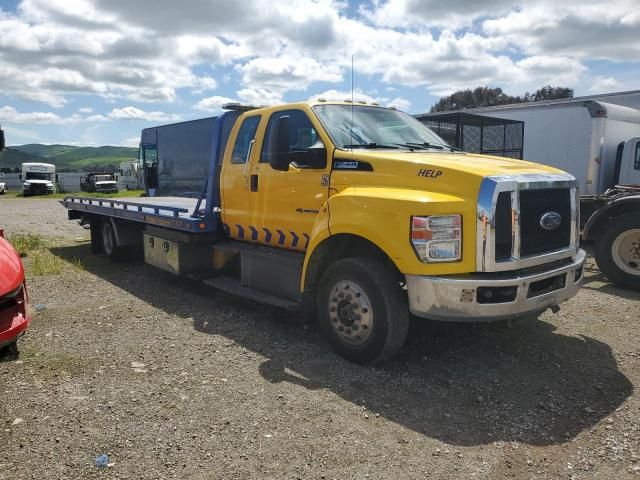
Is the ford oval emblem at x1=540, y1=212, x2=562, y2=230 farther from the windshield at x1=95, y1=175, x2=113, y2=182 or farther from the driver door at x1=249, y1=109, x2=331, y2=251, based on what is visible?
the windshield at x1=95, y1=175, x2=113, y2=182

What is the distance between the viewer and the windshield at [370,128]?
5.07 meters

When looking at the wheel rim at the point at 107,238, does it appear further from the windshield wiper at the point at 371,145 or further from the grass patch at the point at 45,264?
the windshield wiper at the point at 371,145

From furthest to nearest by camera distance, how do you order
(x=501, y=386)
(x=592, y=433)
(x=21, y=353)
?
(x=21, y=353)
(x=501, y=386)
(x=592, y=433)

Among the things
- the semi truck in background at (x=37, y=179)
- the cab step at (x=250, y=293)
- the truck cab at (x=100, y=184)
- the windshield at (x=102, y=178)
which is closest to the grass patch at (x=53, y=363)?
the cab step at (x=250, y=293)

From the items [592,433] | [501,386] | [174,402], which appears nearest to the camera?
[592,433]

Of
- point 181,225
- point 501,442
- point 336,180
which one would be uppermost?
point 336,180

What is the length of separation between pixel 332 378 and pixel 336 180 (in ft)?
5.77

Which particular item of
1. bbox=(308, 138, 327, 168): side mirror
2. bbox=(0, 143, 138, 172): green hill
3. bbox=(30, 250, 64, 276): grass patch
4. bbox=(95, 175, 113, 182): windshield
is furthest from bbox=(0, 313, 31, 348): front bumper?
bbox=(0, 143, 138, 172): green hill

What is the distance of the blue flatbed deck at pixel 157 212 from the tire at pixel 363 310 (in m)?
2.27

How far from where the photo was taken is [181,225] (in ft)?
21.4

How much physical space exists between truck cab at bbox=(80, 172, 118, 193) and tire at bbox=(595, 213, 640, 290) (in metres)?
38.6

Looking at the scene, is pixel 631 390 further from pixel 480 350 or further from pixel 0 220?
pixel 0 220

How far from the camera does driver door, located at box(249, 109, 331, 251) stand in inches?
199

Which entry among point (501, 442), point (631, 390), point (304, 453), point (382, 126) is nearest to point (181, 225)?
point (382, 126)
